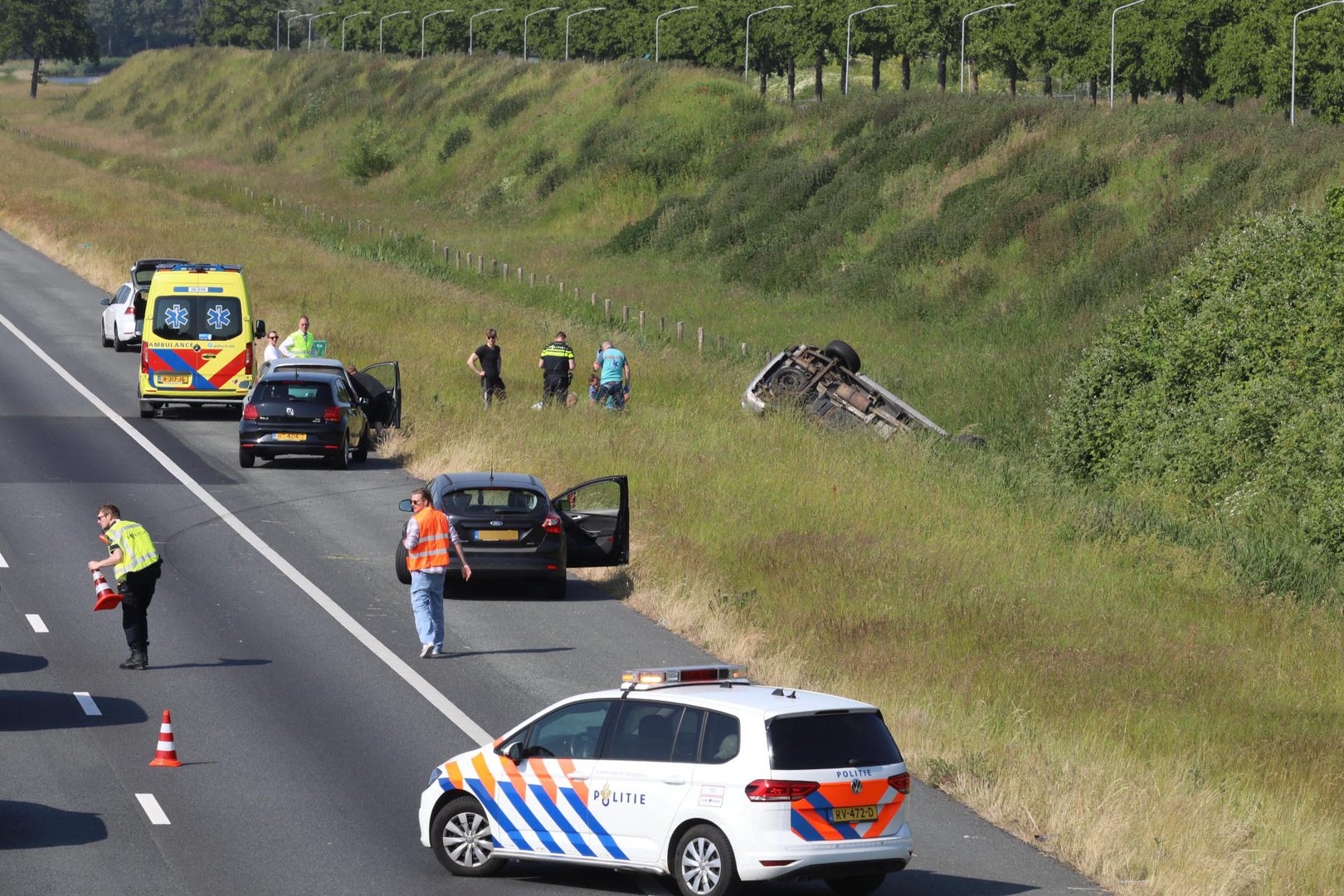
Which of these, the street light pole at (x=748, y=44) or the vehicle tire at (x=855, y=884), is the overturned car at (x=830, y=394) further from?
the street light pole at (x=748, y=44)

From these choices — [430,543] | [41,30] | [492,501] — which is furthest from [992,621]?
[41,30]

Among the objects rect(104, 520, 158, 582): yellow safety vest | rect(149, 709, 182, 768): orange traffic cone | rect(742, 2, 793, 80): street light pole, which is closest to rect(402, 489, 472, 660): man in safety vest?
rect(104, 520, 158, 582): yellow safety vest

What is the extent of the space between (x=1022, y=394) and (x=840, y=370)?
29.3 feet

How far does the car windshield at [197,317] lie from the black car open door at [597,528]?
13973 millimetres

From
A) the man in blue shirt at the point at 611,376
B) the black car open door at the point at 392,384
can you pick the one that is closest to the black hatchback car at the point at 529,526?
the black car open door at the point at 392,384

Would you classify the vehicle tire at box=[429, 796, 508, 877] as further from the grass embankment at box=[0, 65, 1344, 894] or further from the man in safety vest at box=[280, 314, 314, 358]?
the man in safety vest at box=[280, 314, 314, 358]

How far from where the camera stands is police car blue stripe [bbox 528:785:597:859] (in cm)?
1184

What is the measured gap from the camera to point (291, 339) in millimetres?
33531

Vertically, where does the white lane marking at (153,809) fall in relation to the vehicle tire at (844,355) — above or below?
below

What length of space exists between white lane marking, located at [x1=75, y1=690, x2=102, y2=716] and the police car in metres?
5.22

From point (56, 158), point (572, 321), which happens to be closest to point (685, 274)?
point (572, 321)

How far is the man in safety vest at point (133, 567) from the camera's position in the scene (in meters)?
17.7

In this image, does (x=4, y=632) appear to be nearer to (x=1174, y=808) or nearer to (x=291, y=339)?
(x=1174, y=808)

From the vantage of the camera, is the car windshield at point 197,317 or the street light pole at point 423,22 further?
the street light pole at point 423,22
